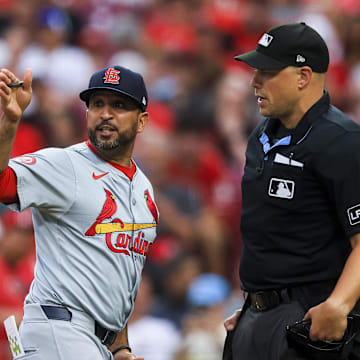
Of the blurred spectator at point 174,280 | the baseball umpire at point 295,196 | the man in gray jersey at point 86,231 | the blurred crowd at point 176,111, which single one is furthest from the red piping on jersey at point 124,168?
the blurred spectator at point 174,280

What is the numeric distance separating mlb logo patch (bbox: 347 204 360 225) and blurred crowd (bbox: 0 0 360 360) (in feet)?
9.60

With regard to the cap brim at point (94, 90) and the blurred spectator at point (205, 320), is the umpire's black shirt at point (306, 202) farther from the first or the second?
the blurred spectator at point (205, 320)

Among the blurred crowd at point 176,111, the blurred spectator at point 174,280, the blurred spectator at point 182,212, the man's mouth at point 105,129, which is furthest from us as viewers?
the blurred spectator at point 182,212

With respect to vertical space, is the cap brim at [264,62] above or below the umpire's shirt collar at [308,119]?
above

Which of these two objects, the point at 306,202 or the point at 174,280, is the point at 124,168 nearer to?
the point at 306,202

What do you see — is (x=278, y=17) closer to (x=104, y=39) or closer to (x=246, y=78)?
(x=246, y=78)

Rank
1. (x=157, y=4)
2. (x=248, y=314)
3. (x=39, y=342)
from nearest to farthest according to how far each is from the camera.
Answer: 1. (x=39, y=342)
2. (x=248, y=314)
3. (x=157, y=4)

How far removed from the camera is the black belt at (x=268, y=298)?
3.56m

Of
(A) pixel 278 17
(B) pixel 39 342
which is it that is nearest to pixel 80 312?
(B) pixel 39 342

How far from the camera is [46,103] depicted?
7824 mm

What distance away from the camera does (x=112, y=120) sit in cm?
368

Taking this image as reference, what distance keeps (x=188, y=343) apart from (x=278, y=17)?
521cm

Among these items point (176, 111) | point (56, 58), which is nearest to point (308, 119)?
point (176, 111)

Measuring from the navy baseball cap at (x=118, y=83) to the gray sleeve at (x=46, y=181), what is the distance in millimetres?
392
